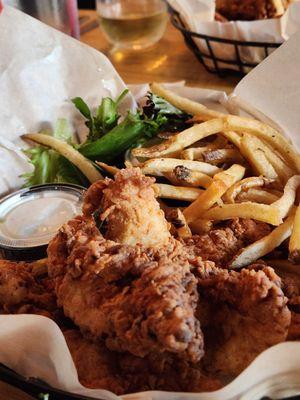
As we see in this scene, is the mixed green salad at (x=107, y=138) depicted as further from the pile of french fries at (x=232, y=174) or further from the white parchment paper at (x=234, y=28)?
the white parchment paper at (x=234, y=28)

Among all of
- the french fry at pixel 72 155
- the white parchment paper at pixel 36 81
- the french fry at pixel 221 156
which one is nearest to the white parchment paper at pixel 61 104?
the white parchment paper at pixel 36 81

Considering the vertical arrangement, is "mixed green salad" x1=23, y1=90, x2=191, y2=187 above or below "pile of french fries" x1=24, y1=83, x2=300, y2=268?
below

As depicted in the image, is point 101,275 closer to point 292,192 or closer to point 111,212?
point 111,212

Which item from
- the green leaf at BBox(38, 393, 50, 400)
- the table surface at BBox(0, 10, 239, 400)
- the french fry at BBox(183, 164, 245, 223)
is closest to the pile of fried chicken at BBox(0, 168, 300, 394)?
the green leaf at BBox(38, 393, 50, 400)

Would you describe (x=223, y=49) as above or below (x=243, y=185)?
below

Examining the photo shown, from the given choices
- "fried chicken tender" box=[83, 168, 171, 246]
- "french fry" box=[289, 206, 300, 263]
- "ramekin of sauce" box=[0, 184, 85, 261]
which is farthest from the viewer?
"ramekin of sauce" box=[0, 184, 85, 261]

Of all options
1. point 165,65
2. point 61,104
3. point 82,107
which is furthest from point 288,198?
point 165,65

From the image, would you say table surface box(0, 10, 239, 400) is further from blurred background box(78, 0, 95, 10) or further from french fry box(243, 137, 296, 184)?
blurred background box(78, 0, 95, 10)

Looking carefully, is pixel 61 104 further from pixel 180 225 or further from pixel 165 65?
pixel 165 65
